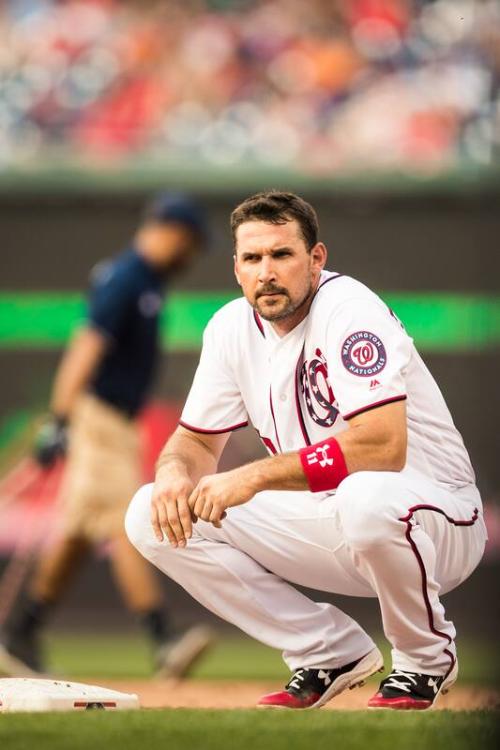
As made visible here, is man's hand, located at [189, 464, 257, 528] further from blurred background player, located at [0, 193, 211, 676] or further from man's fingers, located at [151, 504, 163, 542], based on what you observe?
blurred background player, located at [0, 193, 211, 676]

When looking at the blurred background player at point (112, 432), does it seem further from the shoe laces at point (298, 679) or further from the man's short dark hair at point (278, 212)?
the man's short dark hair at point (278, 212)

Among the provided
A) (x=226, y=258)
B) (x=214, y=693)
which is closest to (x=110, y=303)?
(x=214, y=693)

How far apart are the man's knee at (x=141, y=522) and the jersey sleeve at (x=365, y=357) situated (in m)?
0.54

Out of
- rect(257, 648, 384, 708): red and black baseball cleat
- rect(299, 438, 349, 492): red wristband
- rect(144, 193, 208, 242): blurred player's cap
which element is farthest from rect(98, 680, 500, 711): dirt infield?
rect(144, 193, 208, 242): blurred player's cap

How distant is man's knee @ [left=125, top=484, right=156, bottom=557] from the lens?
313 centimetres

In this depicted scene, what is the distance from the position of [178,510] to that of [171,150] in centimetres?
561

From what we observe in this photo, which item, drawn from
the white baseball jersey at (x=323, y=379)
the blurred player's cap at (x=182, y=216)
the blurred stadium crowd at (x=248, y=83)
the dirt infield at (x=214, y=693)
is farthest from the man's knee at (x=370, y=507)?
the blurred stadium crowd at (x=248, y=83)

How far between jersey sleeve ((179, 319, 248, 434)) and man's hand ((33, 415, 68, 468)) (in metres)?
2.32

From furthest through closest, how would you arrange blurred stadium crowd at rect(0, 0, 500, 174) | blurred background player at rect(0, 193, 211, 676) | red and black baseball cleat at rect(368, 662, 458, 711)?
A: blurred stadium crowd at rect(0, 0, 500, 174) < blurred background player at rect(0, 193, 211, 676) < red and black baseball cleat at rect(368, 662, 458, 711)

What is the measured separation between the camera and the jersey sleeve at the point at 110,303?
5.43m

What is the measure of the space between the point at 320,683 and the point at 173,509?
592 mm

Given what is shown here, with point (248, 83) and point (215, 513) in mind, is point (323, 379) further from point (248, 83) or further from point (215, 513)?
point (248, 83)

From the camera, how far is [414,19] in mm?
8797

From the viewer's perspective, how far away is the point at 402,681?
295 centimetres
